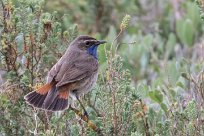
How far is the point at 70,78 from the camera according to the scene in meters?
5.54

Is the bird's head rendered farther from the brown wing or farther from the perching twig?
the perching twig

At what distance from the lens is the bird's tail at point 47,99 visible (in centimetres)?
505

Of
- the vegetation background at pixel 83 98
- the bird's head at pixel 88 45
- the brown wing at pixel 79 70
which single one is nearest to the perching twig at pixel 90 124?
the vegetation background at pixel 83 98

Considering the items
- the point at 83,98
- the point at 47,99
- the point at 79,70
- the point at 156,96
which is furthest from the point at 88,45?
the point at 47,99

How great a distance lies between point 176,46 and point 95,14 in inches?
69.6

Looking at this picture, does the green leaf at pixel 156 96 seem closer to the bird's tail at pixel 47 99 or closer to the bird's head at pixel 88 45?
the bird's head at pixel 88 45

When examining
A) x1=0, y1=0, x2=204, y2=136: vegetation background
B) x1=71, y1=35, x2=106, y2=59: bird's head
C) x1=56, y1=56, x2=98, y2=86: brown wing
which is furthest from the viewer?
x1=71, y1=35, x2=106, y2=59: bird's head

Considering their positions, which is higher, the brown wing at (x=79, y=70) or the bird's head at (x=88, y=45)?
the bird's head at (x=88, y=45)

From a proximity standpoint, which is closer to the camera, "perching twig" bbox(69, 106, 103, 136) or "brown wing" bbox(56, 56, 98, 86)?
"perching twig" bbox(69, 106, 103, 136)

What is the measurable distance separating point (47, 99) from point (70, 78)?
0.43 m

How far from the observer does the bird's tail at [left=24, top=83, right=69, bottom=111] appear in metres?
5.05

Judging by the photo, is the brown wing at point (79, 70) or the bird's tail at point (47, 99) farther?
the brown wing at point (79, 70)

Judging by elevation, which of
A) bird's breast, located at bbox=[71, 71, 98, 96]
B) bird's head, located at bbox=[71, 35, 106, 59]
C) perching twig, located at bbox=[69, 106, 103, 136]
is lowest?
perching twig, located at bbox=[69, 106, 103, 136]

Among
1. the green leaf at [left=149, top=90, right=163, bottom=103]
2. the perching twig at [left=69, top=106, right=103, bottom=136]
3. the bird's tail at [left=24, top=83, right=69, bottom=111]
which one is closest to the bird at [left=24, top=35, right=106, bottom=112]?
the bird's tail at [left=24, top=83, right=69, bottom=111]
